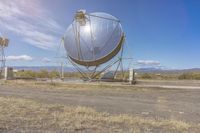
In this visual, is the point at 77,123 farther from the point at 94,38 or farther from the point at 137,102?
the point at 94,38

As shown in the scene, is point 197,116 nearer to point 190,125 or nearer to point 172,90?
point 190,125

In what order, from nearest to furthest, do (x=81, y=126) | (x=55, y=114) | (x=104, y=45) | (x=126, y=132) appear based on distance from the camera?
(x=126, y=132)
(x=81, y=126)
(x=55, y=114)
(x=104, y=45)

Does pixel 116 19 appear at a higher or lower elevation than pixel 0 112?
higher

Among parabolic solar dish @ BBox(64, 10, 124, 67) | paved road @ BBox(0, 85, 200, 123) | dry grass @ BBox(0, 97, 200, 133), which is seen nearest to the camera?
dry grass @ BBox(0, 97, 200, 133)

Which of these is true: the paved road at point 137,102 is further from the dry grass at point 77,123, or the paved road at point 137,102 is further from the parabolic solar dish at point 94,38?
the parabolic solar dish at point 94,38

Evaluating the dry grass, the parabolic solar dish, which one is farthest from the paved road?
the parabolic solar dish

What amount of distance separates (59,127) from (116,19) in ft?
101

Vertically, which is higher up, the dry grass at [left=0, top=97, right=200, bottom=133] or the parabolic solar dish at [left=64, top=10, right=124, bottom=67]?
the parabolic solar dish at [left=64, top=10, right=124, bottom=67]

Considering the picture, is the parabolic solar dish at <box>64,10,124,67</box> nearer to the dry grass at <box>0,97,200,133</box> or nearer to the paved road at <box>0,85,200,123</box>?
the paved road at <box>0,85,200,123</box>

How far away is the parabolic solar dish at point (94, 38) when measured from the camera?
37938 millimetres

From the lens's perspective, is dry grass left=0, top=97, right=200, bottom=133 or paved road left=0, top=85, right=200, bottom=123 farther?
paved road left=0, top=85, right=200, bottom=123

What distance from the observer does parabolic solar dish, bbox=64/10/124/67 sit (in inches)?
1494

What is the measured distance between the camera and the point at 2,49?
164 feet

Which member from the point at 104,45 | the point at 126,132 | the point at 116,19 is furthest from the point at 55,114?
the point at 116,19
